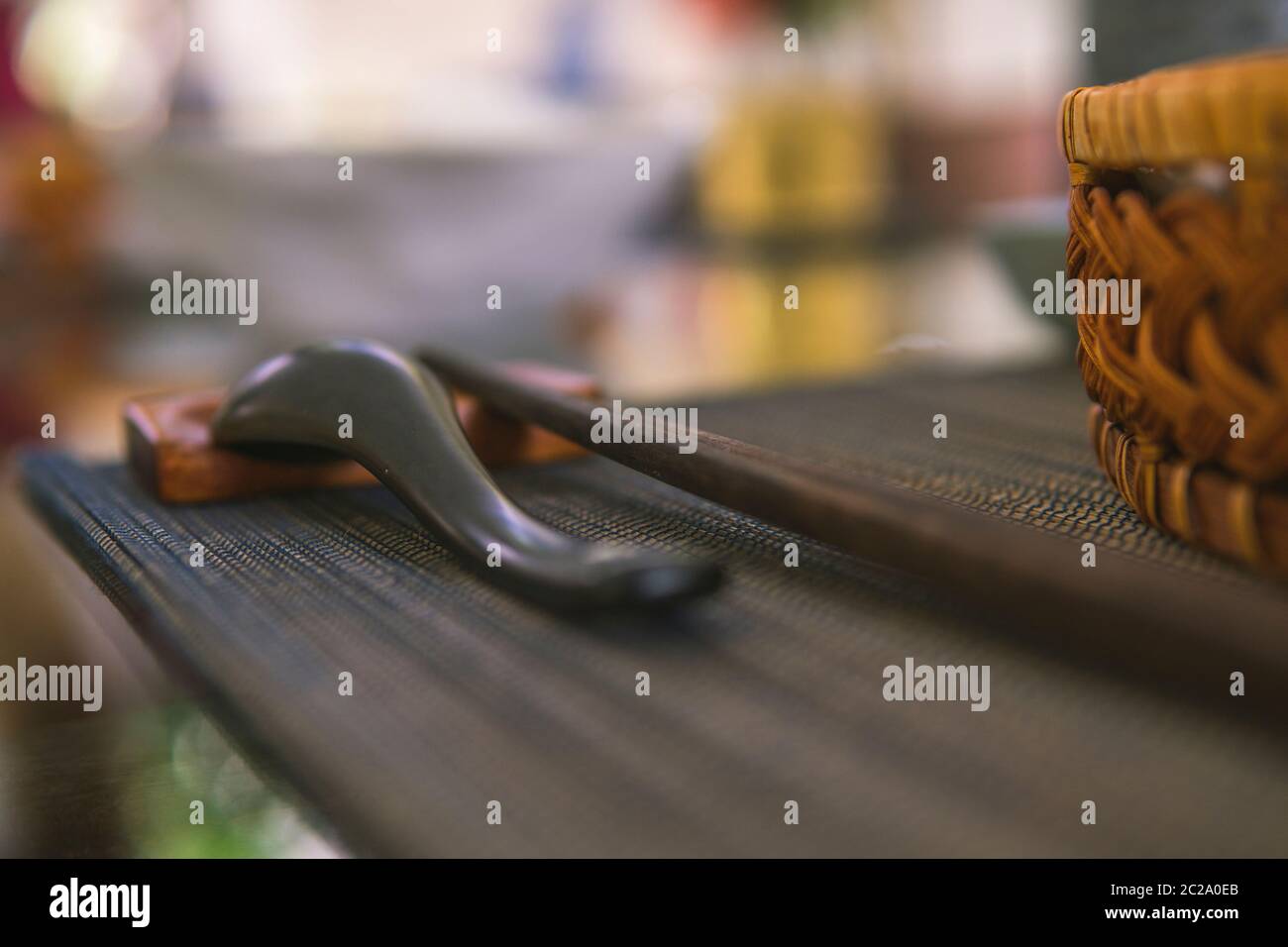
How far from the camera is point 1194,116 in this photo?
0.29 m

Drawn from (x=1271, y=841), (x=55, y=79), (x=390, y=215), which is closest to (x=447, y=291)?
(x=390, y=215)

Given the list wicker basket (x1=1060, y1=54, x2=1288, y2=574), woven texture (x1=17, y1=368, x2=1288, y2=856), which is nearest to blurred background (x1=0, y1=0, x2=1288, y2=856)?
woven texture (x1=17, y1=368, x2=1288, y2=856)

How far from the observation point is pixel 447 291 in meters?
1.99

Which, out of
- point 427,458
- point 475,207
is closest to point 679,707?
point 427,458

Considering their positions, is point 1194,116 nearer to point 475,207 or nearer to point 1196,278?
point 1196,278

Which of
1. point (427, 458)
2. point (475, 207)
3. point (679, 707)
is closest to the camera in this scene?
point (679, 707)

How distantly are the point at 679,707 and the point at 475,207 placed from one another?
1817 millimetres

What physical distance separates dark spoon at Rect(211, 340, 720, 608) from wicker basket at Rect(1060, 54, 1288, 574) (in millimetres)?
133

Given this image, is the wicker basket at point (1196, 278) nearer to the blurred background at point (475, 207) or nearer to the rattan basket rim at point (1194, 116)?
the rattan basket rim at point (1194, 116)
